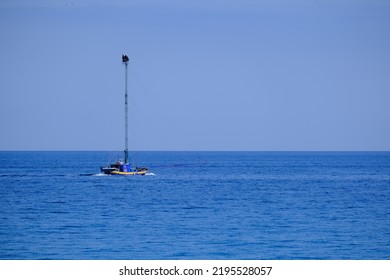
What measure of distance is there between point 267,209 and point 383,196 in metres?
12.5

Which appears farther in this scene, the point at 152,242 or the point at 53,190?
the point at 53,190

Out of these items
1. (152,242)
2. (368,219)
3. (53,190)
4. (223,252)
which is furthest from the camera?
(53,190)

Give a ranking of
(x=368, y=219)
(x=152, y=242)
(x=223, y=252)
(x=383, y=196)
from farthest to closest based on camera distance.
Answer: (x=383, y=196)
(x=368, y=219)
(x=152, y=242)
(x=223, y=252)

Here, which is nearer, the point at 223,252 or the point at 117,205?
the point at 223,252

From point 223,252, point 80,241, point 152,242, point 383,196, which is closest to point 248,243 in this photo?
point 223,252

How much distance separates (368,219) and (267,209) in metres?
5.80

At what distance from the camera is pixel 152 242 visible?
25.6m

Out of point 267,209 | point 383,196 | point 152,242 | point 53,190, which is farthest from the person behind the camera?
point 53,190
